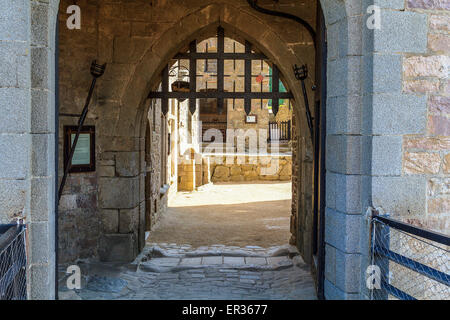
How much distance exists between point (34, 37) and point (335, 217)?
2080 millimetres

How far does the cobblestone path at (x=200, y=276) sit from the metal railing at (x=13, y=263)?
175cm

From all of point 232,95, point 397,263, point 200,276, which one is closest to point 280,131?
point 232,95

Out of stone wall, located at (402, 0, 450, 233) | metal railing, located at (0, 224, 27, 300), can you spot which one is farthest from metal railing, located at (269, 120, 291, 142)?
metal railing, located at (0, 224, 27, 300)

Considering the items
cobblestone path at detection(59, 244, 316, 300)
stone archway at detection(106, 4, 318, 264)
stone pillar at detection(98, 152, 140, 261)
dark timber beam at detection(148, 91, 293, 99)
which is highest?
stone archway at detection(106, 4, 318, 264)

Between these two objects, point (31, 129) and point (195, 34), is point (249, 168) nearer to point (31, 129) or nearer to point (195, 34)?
point (195, 34)

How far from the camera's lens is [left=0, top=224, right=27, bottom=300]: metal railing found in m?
1.93

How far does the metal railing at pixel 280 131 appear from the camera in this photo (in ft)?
64.2

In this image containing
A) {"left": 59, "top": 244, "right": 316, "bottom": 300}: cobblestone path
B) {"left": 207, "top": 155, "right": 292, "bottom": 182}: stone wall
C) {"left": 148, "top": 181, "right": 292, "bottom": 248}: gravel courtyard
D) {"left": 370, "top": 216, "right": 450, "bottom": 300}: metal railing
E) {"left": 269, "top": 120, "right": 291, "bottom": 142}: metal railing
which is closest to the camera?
{"left": 370, "top": 216, "right": 450, "bottom": 300}: metal railing

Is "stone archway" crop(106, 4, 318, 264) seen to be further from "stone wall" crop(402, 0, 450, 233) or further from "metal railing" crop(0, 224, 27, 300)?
"metal railing" crop(0, 224, 27, 300)

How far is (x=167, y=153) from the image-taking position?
923 cm

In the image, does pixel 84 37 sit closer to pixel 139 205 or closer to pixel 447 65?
pixel 139 205

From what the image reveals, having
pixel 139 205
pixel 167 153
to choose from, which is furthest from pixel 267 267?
pixel 167 153

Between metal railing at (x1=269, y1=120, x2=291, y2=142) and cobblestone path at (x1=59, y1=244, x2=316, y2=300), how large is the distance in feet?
46.0

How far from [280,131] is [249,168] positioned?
5211 mm
